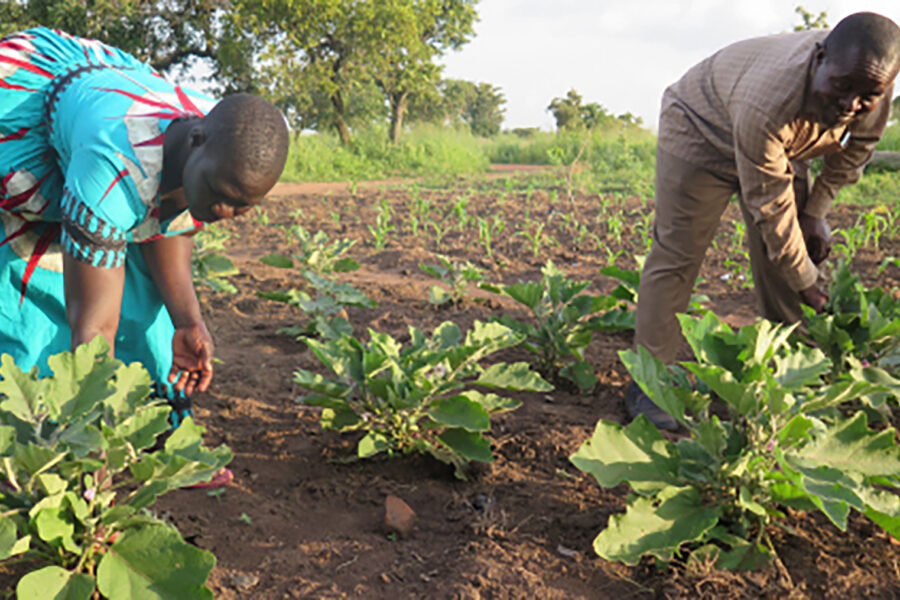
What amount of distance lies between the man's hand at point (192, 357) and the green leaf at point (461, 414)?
0.66m

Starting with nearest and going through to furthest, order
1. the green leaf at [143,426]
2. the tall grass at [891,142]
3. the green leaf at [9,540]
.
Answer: the green leaf at [9,540], the green leaf at [143,426], the tall grass at [891,142]

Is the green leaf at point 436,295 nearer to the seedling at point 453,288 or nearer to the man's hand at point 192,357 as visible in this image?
the seedling at point 453,288

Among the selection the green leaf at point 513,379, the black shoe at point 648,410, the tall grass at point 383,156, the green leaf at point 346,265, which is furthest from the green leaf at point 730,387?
the tall grass at point 383,156

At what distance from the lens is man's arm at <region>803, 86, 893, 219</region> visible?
2.60 metres

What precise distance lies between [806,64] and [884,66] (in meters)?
0.22

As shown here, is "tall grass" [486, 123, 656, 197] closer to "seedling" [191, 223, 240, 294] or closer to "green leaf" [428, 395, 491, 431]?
"seedling" [191, 223, 240, 294]

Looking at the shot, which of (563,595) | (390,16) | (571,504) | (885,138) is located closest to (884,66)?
(571,504)

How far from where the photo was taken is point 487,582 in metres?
1.81

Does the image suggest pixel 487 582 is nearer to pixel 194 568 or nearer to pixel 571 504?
pixel 571 504

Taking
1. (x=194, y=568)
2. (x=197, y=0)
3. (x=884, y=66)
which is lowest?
(x=194, y=568)

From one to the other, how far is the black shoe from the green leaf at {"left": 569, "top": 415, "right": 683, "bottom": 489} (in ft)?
2.64

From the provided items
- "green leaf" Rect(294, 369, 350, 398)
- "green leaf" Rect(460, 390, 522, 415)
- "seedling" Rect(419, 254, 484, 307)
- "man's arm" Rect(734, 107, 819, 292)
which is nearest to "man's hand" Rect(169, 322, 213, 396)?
"green leaf" Rect(294, 369, 350, 398)

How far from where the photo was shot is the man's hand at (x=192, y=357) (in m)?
2.29

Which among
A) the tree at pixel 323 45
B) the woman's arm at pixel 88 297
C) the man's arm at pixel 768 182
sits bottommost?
the woman's arm at pixel 88 297
